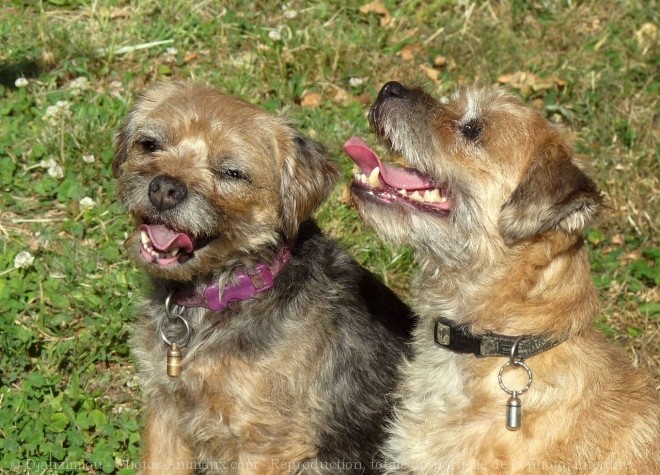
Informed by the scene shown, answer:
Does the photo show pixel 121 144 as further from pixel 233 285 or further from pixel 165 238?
pixel 233 285

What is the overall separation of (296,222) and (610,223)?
285 cm

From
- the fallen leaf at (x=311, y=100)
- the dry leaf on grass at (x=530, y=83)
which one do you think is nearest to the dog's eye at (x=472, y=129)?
the fallen leaf at (x=311, y=100)

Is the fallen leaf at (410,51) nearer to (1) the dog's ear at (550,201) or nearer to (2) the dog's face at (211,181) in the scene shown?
(2) the dog's face at (211,181)

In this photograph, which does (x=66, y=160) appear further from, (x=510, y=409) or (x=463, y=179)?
(x=510, y=409)

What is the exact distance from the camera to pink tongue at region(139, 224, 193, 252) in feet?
13.6

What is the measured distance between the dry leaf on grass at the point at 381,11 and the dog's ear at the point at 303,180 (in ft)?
10.8

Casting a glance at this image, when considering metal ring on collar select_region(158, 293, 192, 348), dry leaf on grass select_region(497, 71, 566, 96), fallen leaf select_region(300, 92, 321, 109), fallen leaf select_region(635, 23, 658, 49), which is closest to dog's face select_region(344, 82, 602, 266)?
metal ring on collar select_region(158, 293, 192, 348)

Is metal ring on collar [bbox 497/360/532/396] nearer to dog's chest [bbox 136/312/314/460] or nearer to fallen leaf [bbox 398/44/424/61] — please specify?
dog's chest [bbox 136/312/314/460]

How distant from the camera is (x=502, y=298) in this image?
12.4 feet

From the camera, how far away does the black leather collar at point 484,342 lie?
12.1 feet

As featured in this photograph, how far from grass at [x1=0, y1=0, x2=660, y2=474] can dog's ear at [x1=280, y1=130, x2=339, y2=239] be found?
1.36 metres

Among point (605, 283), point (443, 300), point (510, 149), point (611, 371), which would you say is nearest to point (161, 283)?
point (443, 300)

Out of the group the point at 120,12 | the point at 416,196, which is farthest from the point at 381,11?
the point at 416,196

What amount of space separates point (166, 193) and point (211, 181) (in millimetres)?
246
